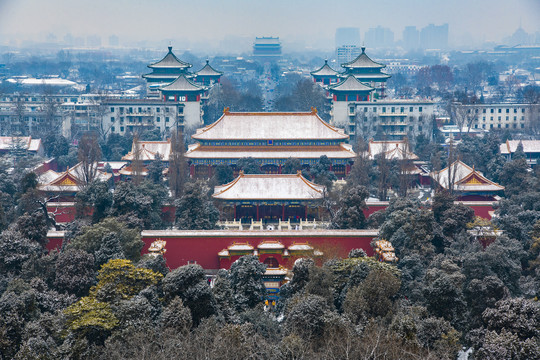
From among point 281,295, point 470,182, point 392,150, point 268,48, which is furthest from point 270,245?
point 268,48

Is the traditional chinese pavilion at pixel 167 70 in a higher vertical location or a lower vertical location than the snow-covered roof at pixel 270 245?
higher

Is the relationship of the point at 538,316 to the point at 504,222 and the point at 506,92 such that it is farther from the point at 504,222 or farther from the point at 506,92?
the point at 506,92

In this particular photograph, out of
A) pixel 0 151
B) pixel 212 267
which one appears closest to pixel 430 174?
pixel 212 267

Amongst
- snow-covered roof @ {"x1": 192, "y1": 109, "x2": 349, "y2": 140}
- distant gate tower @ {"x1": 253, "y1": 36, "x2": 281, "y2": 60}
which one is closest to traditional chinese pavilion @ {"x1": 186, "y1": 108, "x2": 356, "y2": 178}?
snow-covered roof @ {"x1": 192, "y1": 109, "x2": 349, "y2": 140}

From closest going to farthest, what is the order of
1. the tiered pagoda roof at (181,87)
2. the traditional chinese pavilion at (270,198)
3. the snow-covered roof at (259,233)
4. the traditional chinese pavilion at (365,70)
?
the snow-covered roof at (259,233)
the traditional chinese pavilion at (270,198)
the tiered pagoda roof at (181,87)
the traditional chinese pavilion at (365,70)

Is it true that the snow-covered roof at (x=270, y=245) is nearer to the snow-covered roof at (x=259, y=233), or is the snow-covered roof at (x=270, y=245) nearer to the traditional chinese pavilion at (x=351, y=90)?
the snow-covered roof at (x=259, y=233)

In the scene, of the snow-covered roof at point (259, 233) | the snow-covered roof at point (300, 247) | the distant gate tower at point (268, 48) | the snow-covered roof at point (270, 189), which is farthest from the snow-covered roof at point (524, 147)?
the distant gate tower at point (268, 48)
